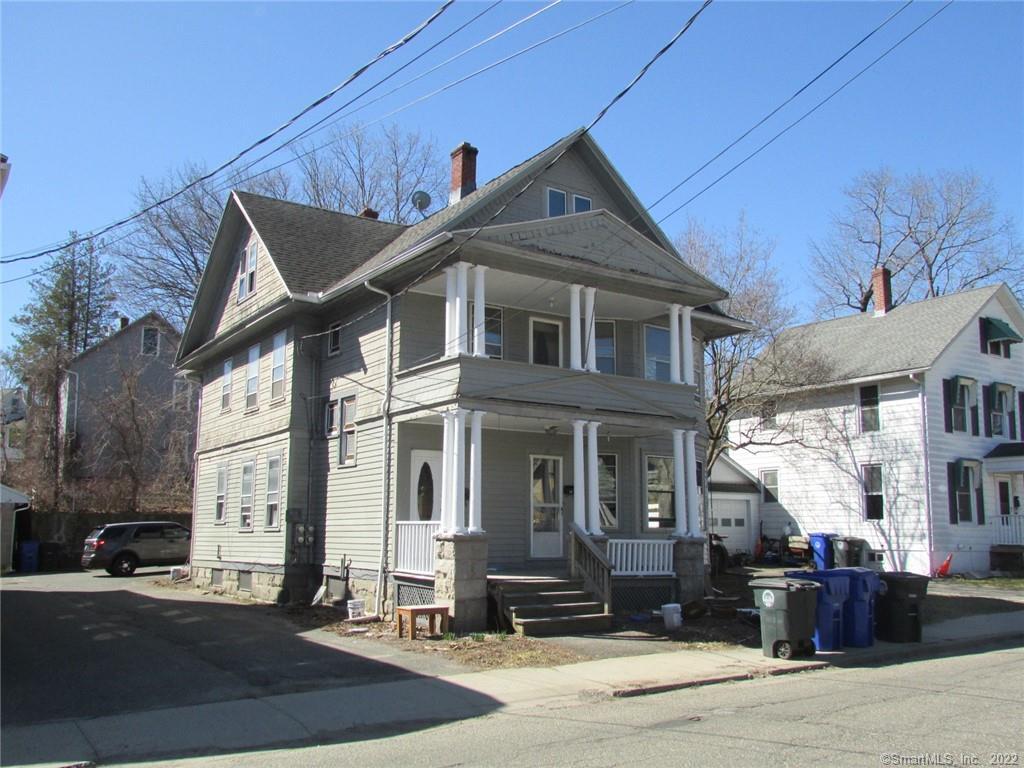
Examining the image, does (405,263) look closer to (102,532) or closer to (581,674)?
(581,674)

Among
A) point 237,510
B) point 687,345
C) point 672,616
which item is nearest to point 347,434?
point 237,510

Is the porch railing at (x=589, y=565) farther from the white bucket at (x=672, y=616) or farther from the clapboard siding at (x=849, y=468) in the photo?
the clapboard siding at (x=849, y=468)

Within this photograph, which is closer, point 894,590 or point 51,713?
point 51,713

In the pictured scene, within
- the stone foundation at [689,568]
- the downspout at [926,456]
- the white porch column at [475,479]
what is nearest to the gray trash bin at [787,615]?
the stone foundation at [689,568]

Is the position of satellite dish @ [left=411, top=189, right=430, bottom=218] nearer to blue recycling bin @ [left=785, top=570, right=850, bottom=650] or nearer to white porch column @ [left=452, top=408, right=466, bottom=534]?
white porch column @ [left=452, top=408, right=466, bottom=534]

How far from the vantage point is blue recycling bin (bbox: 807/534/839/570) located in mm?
27703

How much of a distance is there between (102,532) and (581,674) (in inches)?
870

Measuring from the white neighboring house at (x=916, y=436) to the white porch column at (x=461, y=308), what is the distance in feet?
46.5

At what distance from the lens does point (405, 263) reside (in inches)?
648

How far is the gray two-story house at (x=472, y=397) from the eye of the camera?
15.9 metres

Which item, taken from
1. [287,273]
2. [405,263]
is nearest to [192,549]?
[287,273]

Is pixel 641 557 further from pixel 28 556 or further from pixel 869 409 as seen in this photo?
pixel 28 556

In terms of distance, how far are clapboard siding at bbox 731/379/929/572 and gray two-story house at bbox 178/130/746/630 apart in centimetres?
926

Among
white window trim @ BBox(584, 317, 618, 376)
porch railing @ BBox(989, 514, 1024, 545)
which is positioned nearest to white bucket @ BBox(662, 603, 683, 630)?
white window trim @ BBox(584, 317, 618, 376)
